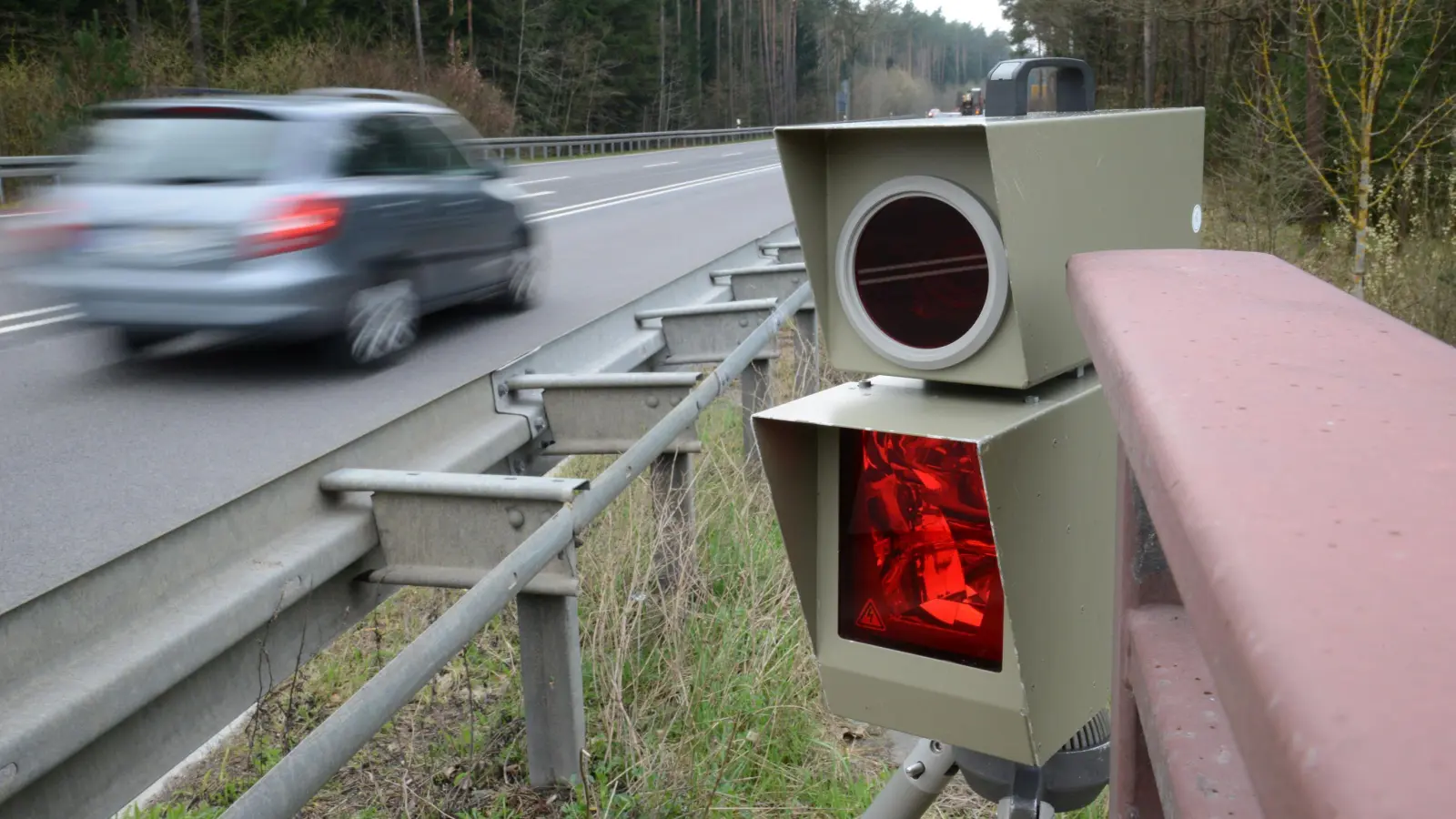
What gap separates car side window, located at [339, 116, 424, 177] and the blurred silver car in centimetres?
2

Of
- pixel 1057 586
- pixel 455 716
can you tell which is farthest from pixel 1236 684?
pixel 455 716

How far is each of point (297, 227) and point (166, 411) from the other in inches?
54.7

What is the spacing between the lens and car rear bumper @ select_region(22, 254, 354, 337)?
7344 millimetres

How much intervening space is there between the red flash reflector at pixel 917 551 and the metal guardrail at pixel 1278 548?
1.95 feet

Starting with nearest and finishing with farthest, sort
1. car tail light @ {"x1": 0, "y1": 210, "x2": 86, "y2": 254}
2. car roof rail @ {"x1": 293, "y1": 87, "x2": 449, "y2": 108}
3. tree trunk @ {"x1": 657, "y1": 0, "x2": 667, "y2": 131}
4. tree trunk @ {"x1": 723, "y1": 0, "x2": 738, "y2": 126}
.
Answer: car tail light @ {"x1": 0, "y1": 210, "x2": 86, "y2": 254} < car roof rail @ {"x1": 293, "y1": 87, "x2": 449, "y2": 108} < tree trunk @ {"x1": 657, "y1": 0, "x2": 667, "y2": 131} < tree trunk @ {"x1": 723, "y1": 0, "x2": 738, "y2": 126}

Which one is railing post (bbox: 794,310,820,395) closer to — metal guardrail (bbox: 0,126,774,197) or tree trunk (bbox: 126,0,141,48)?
metal guardrail (bbox: 0,126,774,197)

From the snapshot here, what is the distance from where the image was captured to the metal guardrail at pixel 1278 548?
436 millimetres

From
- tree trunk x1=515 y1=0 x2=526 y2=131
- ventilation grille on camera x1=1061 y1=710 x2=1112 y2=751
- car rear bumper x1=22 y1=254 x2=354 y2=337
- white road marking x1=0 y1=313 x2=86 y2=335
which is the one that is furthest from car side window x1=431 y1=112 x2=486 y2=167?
tree trunk x1=515 y1=0 x2=526 y2=131

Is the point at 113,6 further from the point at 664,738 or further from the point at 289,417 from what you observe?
the point at 664,738

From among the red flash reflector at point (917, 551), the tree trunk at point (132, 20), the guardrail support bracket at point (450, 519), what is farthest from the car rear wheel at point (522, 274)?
the tree trunk at point (132, 20)

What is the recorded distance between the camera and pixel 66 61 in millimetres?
25469

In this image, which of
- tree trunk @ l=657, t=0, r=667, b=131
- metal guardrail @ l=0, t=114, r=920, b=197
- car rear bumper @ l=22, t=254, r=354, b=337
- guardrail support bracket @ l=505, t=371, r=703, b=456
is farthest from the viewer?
tree trunk @ l=657, t=0, r=667, b=131

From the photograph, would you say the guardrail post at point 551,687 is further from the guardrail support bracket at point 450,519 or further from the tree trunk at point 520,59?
the tree trunk at point 520,59

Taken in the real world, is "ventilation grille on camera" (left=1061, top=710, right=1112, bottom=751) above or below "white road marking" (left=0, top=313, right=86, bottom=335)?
above
